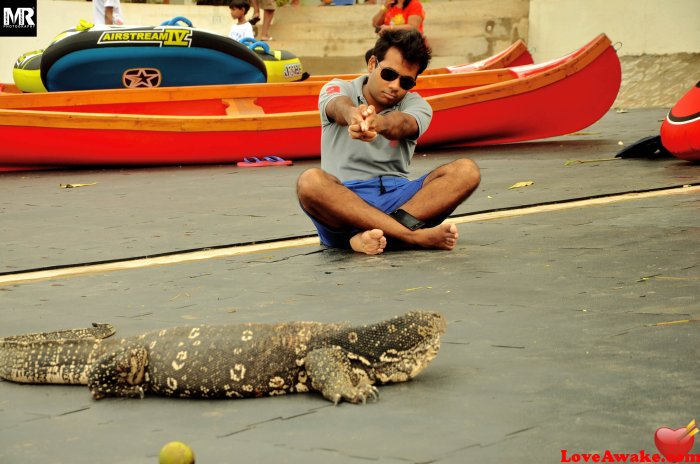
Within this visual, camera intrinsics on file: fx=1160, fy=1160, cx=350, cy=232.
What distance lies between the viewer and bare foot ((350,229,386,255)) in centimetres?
644

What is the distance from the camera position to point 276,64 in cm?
1672

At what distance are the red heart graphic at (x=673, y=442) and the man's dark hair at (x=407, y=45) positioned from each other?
3651mm

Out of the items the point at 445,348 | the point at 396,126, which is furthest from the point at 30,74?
the point at 445,348

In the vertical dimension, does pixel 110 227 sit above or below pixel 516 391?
below

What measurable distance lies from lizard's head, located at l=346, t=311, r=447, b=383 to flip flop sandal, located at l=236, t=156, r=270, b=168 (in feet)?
29.5

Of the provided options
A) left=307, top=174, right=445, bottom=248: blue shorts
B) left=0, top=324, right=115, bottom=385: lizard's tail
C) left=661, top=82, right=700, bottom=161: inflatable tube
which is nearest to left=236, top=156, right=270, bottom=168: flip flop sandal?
left=661, top=82, right=700, bottom=161: inflatable tube

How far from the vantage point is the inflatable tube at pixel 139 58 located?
569 inches

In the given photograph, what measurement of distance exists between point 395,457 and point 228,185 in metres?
7.73

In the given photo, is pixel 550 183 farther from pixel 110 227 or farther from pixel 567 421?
Answer: pixel 567 421

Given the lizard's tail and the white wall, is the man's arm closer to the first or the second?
the lizard's tail

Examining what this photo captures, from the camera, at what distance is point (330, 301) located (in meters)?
5.13

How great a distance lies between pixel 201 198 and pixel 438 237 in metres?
3.58

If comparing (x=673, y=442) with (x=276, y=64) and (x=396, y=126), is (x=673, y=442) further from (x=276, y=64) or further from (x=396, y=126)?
(x=276, y=64)

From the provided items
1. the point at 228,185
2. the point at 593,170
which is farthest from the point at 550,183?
the point at 228,185
